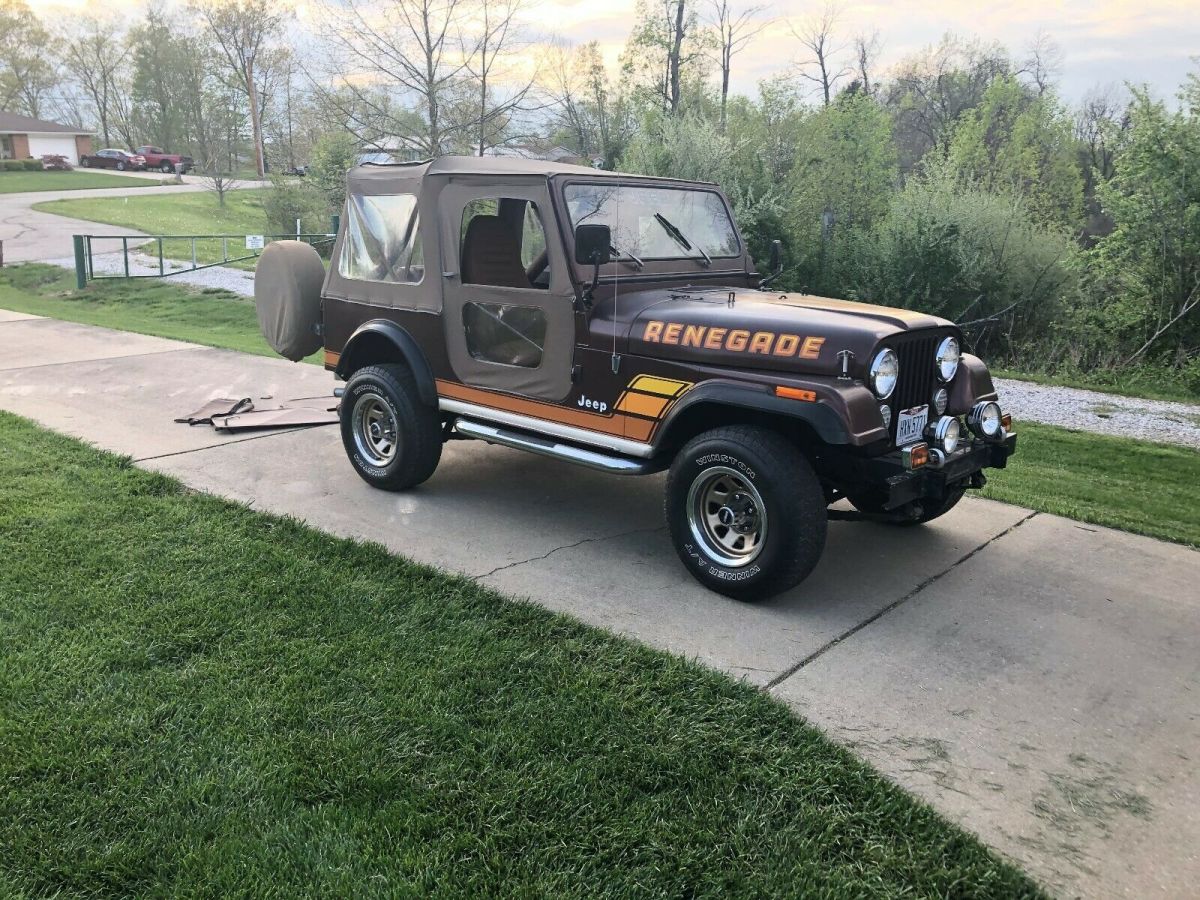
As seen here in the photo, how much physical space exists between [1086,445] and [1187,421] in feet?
6.48

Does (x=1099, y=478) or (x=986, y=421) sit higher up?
(x=986, y=421)

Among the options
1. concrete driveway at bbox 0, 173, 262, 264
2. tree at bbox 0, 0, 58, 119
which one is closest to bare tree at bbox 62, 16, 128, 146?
tree at bbox 0, 0, 58, 119

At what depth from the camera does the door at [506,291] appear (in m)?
4.73

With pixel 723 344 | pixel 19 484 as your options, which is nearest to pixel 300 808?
pixel 723 344

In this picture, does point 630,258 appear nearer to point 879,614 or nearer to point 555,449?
point 555,449

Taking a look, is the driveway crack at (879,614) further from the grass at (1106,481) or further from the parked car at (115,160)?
the parked car at (115,160)

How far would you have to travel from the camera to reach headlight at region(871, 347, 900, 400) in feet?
12.7

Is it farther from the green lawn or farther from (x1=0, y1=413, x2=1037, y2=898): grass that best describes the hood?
the green lawn

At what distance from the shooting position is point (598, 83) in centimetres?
3103

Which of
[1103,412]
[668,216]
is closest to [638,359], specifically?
[668,216]

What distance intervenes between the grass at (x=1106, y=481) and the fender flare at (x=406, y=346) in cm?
361

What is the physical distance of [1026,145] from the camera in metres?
32.0

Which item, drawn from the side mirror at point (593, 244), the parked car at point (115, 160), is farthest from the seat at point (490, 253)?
the parked car at point (115, 160)

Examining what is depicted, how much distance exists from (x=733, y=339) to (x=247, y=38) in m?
53.2
